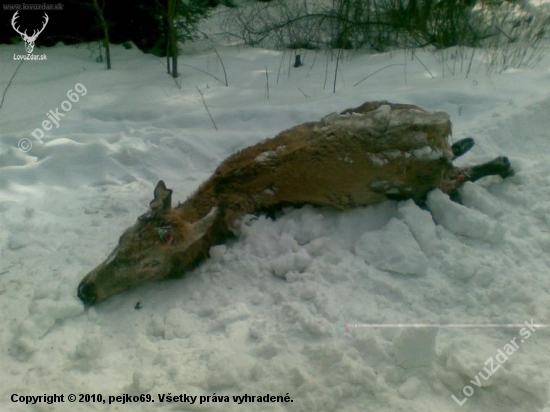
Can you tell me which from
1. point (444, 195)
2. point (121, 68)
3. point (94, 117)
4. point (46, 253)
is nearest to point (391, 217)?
point (444, 195)

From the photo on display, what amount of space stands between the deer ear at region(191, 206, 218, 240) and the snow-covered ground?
9.0 inches

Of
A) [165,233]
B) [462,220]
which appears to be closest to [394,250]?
[462,220]

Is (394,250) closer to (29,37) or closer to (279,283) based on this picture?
(279,283)

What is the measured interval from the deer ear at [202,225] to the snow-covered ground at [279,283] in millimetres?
229

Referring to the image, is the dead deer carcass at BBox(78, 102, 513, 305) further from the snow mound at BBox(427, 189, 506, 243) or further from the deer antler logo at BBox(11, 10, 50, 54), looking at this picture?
the deer antler logo at BBox(11, 10, 50, 54)

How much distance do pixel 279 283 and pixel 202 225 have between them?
0.64 m

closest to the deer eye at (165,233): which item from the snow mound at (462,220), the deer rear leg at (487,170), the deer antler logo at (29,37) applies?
the snow mound at (462,220)

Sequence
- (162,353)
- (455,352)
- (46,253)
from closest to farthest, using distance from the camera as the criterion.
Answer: (455,352), (162,353), (46,253)

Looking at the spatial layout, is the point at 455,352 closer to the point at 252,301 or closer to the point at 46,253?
the point at 252,301

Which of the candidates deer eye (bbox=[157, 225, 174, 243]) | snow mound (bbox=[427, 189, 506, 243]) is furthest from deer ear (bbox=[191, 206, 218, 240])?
snow mound (bbox=[427, 189, 506, 243])

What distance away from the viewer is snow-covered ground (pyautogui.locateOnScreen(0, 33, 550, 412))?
254 centimetres

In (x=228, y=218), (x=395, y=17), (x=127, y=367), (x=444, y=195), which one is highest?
(x=395, y=17)

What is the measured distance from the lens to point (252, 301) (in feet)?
10.4

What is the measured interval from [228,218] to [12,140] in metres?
2.57
